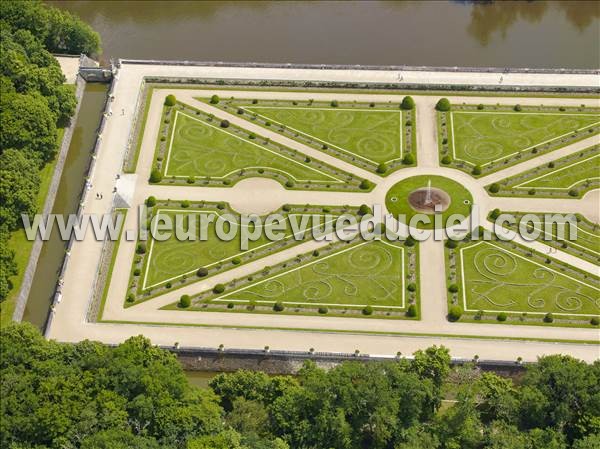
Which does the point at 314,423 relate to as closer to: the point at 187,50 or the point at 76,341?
the point at 76,341

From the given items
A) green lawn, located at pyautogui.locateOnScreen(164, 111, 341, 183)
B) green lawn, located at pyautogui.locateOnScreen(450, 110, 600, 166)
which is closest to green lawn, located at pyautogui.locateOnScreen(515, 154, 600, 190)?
green lawn, located at pyautogui.locateOnScreen(450, 110, 600, 166)

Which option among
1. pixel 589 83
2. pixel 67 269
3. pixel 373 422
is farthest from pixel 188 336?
pixel 589 83

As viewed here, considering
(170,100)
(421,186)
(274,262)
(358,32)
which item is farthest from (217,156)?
(358,32)

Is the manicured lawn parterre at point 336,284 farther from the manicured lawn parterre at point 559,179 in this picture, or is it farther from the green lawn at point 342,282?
the manicured lawn parterre at point 559,179

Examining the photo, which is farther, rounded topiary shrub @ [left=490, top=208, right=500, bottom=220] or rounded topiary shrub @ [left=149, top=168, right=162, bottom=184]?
rounded topiary shrub @ [left=149, top=168, right=162, bottom=184]

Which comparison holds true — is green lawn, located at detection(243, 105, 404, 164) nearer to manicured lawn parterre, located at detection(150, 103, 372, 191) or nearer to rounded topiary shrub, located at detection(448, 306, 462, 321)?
manicured lawn parterre, located at detection(150, 103, 372, 191)

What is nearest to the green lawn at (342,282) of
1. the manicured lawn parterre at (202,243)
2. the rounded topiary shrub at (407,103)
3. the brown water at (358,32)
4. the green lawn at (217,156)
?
the manicured lawn parterre at (202,243)

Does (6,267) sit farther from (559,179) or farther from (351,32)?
(559,179)
